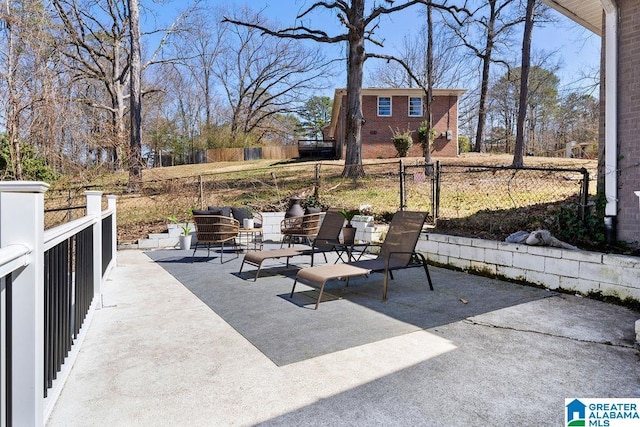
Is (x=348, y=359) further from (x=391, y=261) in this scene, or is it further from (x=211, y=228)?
(x=211, y=228)

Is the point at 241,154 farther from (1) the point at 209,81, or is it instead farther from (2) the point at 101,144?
(2) the point at 101,144

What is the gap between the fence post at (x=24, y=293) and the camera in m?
1.68

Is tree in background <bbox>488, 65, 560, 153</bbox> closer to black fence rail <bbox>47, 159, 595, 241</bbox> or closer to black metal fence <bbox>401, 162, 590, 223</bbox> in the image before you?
black fence rail <bbox>47, 159, 595, 241</bbox>

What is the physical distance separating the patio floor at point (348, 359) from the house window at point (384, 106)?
19.6m

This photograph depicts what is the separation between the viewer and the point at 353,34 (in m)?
15.0

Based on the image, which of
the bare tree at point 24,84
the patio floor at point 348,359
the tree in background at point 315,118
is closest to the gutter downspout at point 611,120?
the patio floor at point 348,359

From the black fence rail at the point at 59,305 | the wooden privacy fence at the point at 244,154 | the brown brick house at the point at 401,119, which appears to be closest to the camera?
the black fence rail at the point at 59,305

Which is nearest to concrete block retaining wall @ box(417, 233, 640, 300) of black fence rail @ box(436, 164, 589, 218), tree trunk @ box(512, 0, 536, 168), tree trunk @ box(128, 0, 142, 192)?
black fence rail @ box(436, 164, 589, 218)

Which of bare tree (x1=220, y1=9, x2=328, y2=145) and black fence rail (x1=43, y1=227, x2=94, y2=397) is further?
bare tree (x1=220, y1=9, x2=328, y2=145)

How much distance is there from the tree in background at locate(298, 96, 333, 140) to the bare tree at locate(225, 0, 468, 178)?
79.7 feet

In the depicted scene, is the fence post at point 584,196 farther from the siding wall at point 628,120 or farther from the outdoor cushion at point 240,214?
the outdoor cushion at point 240,214

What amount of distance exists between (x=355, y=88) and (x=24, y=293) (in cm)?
1488

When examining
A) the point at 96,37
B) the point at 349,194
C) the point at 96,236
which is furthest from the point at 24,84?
the point at 96,37

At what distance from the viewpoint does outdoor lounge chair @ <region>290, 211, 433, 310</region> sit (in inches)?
187
